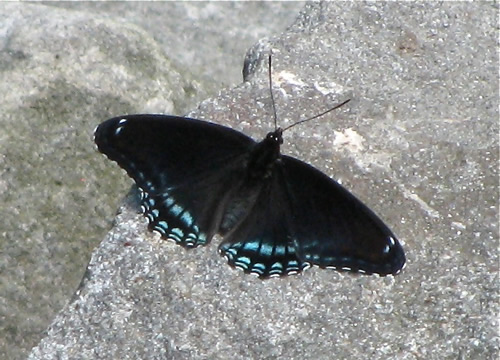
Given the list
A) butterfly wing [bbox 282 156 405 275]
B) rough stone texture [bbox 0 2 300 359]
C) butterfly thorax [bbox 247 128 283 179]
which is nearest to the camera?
butterfly wing [bbox 282 156 405 275]

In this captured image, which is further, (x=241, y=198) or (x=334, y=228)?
(x=241, y=198)

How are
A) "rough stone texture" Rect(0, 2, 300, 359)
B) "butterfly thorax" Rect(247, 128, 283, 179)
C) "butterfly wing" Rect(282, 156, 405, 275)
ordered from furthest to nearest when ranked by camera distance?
"rough stone texture" Rect(0, 2, 300, 359)
"butterfly thorax" Rect(247, 128, 283, 179)
"butterfly wing" Rect(282, 156, 405, 275)

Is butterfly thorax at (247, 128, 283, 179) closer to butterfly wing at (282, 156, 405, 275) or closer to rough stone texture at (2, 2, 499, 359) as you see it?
butterfly wing at (282, 156, 405, 275)

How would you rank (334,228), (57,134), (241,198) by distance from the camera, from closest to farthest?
(334,228) → (241,198) → (57,134)

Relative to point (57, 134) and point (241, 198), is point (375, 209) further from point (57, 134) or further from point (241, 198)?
point (57, 134)

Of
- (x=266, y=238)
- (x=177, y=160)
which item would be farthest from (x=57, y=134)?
(x=266, y=238)

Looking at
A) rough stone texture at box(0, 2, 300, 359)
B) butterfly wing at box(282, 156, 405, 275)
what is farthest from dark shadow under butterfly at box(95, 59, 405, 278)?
rough stone texture at box(0, 2, 300, 359)

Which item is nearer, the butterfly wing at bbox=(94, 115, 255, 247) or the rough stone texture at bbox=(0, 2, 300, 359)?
the butterfly wing at bbox=(94, 115, 255, 247)

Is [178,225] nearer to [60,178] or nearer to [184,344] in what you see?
[184,344]

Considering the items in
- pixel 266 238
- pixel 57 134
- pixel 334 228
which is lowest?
pixel 57 134
